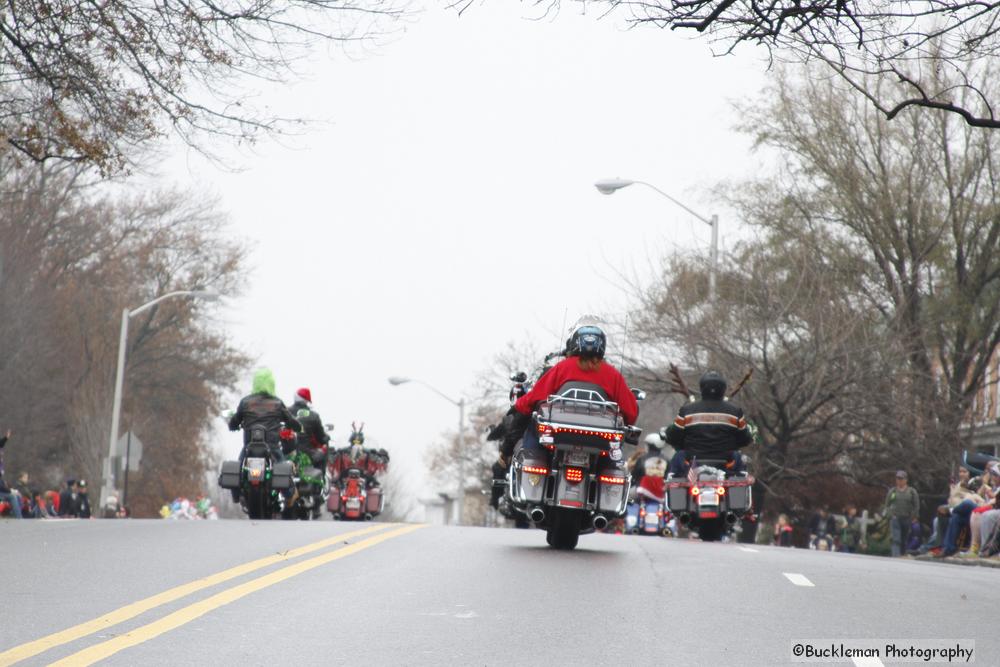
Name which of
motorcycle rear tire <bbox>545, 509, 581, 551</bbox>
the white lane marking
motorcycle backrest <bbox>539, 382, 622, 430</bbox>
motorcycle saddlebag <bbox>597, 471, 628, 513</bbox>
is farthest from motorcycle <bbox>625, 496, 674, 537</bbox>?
the white lane marking

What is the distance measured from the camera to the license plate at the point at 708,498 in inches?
757

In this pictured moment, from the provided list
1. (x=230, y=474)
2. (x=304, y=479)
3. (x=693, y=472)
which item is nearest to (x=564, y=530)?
(x=693, y=472)

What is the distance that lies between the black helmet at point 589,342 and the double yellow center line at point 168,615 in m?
2.54

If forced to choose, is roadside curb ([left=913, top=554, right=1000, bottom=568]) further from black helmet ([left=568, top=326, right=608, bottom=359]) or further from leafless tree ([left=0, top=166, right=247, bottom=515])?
leafless tree ([left=0, top=166, right=247, bottom=515])

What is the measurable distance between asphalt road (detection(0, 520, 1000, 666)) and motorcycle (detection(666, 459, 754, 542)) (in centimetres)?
376

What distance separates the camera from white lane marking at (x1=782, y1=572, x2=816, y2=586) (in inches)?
485

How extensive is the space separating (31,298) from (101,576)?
124 feet

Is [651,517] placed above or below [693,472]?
below

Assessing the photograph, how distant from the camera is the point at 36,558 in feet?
40.4

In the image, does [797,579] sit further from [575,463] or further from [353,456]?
[353,456]

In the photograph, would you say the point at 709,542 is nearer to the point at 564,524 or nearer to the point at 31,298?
the point at 564,524

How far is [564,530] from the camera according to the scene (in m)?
14.6

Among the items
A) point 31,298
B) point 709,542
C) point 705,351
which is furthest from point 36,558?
point 31,298

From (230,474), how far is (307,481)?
254cm
